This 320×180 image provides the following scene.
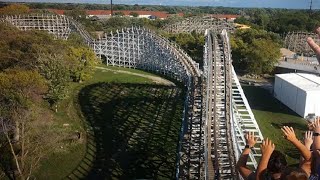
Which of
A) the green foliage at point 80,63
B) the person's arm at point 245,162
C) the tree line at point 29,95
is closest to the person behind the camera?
the person's arm at point 245,162

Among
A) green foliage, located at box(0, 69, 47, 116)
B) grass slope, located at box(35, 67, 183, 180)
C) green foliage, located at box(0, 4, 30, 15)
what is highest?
green foliage, located at box(0, 4, 30, 15)

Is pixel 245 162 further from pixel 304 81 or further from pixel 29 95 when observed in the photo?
pixel 304 81

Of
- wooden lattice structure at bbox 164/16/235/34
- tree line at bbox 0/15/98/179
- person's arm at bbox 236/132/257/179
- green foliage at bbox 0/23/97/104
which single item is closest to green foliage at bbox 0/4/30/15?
wooden lattice structure at bbox 164/16/235/34

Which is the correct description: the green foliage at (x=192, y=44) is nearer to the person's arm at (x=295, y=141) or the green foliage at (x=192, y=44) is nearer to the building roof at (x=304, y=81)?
the building roof at (x=304, y=81)

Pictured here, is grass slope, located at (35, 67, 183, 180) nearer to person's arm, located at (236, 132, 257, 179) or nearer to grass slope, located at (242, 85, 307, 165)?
grass slope, located at (242, 85, 307, 165)

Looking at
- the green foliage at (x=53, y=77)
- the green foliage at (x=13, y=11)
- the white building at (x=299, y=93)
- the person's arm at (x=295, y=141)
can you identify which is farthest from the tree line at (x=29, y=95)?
the green foliage at (x=13, y=11)

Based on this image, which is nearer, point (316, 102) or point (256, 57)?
point (316, 102)

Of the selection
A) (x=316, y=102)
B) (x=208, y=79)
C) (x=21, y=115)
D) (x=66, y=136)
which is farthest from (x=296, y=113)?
(x=21, y=115)

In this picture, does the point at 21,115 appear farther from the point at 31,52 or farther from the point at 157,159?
the point at 31,52
